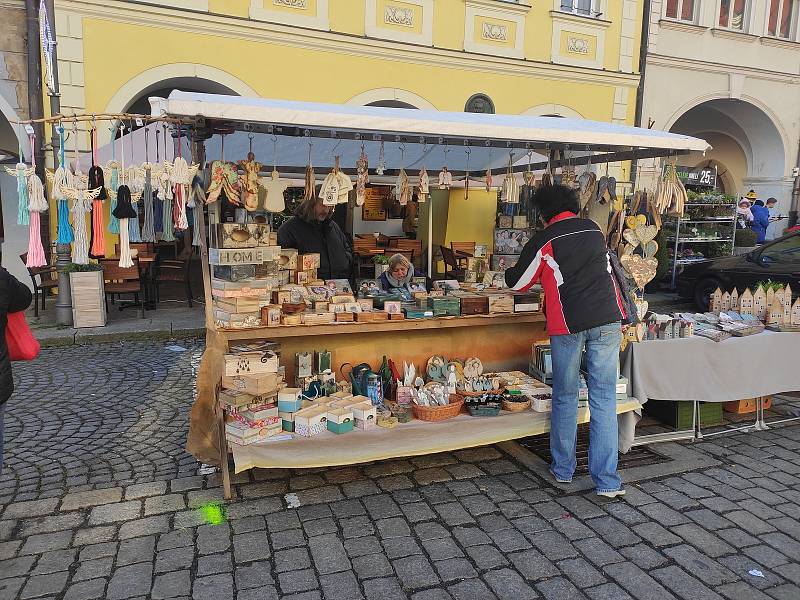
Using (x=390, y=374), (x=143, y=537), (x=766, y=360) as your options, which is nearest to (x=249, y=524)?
(x=143, y=537)

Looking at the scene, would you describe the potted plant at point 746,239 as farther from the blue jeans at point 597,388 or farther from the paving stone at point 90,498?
the paving stone at point 90,498

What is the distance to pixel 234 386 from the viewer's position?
3697 millimetres

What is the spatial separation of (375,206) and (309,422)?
301 inches

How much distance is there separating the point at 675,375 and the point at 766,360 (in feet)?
2.94

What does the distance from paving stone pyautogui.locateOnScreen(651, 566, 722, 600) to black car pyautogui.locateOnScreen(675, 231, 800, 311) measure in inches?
273

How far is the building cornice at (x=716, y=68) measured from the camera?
13.0 metres

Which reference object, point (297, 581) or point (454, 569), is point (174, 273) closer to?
point (297, 581)

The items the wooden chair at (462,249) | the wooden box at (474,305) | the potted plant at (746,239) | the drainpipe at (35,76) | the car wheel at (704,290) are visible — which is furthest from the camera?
the potted plant at (746,239)

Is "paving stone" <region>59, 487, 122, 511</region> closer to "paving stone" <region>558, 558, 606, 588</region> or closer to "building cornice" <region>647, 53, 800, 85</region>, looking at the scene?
"paving stone" <region>558, 558, 606, 588</region>

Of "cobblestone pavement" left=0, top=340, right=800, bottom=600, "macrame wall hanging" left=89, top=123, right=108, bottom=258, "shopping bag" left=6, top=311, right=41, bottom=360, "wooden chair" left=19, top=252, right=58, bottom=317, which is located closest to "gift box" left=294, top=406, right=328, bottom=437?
"cobblestone pavement" left=0, top=340, right=800, bottom=600

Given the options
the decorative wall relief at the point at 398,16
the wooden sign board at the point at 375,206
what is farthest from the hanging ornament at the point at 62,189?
the decorative wall relief at the point at 398,16

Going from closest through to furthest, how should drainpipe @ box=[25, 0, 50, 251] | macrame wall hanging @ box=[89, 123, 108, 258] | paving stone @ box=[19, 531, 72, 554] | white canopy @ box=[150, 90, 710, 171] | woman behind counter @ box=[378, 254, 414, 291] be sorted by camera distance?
paving stone @ box=[19, 531, 72, 554], white canopy @ box=[150, 90, 710, 171], macrame wall hanging @ box=[89, 123, 108, 258], woman behind counter @ box=[378, 254, 414, 291], drainpipe @ box=[25, 0, 50, 251]

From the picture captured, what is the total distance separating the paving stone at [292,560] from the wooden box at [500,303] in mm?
2215

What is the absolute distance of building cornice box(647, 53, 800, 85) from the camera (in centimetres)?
1305
